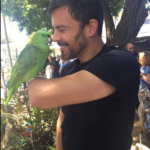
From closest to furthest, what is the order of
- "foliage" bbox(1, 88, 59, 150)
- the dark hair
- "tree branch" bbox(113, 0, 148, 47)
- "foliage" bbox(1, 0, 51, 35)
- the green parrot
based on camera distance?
the dark hair < the green parrot < "tree branch" bbox(113, 0, 148, 47) < "foliage" bbox(1, 0, 51, 35) < "foliage" bbox(1, 88, 59, 150)

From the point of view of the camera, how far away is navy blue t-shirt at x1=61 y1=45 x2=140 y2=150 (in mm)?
656

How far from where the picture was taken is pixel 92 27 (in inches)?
30.9

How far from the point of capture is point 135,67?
0.71 m

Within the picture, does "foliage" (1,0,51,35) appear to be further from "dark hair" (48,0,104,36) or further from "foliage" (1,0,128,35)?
"dark hair" (48,0,104,36)

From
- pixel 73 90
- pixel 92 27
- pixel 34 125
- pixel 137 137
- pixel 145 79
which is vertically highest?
pixel 92 27

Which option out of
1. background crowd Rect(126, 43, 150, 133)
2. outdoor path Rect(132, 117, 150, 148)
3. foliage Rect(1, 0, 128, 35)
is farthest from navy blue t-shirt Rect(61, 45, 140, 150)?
outdoor path Rect(132, 117, 150, 148)

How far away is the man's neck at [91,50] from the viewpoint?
839mm

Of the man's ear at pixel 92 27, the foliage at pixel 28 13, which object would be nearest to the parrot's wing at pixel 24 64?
the man's ear at pixel 92 27

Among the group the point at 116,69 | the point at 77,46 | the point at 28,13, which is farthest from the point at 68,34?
the point at 28,13

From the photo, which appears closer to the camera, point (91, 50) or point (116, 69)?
point (116, 69)

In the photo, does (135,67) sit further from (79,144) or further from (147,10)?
(147,10)

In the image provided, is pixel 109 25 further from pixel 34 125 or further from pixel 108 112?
pixel 34 125

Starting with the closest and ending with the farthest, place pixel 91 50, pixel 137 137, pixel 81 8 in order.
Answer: pixel 81 8 → pixel 91 50 → pixel 137 137

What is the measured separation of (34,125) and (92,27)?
1597 mm
